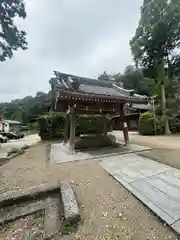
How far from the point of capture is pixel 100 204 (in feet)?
9.91

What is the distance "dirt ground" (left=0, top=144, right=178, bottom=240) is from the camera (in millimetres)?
2283

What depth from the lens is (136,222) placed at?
2.50 metres

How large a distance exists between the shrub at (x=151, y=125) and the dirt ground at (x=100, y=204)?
1064 cm

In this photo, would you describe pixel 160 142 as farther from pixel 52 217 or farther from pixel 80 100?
pixel 52 217

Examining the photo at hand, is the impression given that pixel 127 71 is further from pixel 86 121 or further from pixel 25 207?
pixel 25 207

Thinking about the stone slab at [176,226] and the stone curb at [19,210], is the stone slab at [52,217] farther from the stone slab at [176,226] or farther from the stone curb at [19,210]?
the stone slab at [176,226]

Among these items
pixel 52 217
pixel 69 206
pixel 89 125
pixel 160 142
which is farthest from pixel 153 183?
pixel 89 125

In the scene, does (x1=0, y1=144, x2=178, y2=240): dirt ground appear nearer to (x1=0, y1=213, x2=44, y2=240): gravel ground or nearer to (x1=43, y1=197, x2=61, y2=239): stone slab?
(x1=0, y1=213, x2=44, y2=240): gravel ground

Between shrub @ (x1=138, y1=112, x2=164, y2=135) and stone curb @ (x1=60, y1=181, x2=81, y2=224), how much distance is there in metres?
12.4

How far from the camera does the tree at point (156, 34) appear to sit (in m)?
21.0

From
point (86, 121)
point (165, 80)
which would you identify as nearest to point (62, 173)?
point (86, 121)

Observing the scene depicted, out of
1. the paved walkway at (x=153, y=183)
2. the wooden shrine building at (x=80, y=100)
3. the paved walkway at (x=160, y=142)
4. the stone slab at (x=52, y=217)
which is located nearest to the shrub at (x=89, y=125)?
the paved walkway at (x=160, y=142)

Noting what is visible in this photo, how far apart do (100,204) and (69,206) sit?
1.81 ft

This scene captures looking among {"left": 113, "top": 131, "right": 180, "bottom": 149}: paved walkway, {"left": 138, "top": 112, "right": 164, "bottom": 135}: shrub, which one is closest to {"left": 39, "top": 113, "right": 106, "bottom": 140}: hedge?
{"left": 138, "top": 112, "right": 164, "bottom": 135}: shrub
